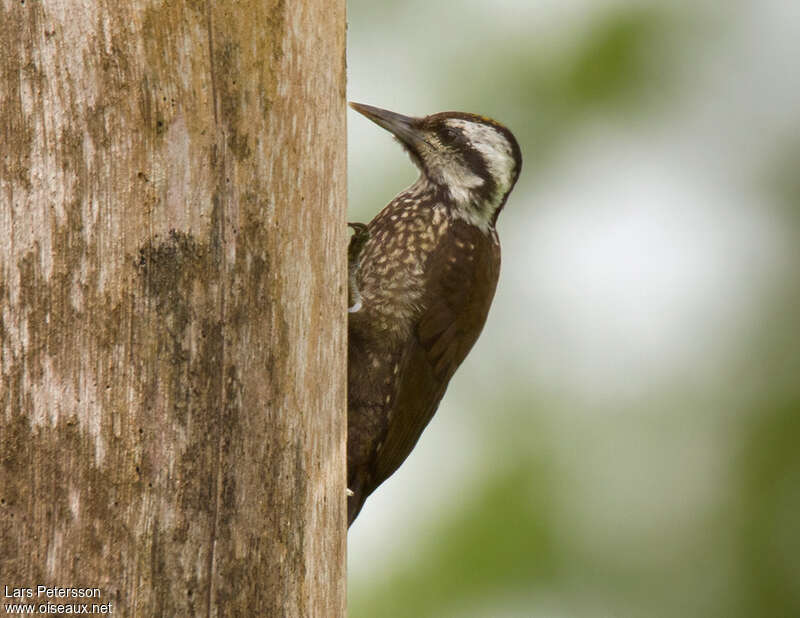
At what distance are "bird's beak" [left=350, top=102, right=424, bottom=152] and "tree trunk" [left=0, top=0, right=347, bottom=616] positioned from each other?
1750mm

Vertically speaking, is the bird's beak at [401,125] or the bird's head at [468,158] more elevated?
the bird's beak at [401,125]

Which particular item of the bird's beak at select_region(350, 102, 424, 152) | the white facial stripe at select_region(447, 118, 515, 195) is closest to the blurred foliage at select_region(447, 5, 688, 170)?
the bird's beak at select_region(350, 102, 424, 152)

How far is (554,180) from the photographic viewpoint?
339 inches

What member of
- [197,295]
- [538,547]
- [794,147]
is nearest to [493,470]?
[538,547]

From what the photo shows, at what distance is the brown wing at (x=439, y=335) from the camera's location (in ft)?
12.3

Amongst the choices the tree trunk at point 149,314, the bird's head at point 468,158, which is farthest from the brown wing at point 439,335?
the tree trunk at point 149,314

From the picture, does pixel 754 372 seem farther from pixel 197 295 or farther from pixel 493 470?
A: pixel 197 295

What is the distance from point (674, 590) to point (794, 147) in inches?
129

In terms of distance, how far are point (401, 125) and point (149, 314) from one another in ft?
7.05

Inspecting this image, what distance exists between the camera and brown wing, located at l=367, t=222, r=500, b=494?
12.3 feet

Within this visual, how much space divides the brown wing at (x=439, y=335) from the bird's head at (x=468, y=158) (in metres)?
0.18

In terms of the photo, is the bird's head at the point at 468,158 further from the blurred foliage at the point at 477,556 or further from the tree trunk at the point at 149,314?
the blurred foliage at the point at 477,556

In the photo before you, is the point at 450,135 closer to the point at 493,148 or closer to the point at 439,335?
the point at 493,148

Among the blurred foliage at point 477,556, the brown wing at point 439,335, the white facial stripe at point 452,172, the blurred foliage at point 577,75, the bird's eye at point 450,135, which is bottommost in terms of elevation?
the blurred foliage at point 477,556
